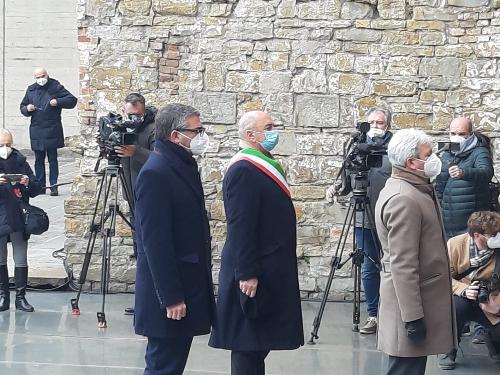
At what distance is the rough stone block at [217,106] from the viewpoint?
9.27 meters

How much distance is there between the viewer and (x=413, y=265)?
18.3ft

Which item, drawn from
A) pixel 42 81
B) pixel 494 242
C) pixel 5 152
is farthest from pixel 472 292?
pixel 42 81

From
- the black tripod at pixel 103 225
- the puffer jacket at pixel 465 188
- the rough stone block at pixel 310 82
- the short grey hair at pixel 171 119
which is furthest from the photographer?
the rough stone block at pixel 310 82

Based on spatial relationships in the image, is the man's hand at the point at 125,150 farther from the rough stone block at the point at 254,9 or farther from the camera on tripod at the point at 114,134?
the rough stone block at the point at 254,9

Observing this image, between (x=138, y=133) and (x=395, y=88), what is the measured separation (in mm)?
2193

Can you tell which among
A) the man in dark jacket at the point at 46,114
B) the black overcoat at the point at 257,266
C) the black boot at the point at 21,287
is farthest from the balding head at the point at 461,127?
the man in dark jacket at the point at 46,114

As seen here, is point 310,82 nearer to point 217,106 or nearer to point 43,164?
point 217,106

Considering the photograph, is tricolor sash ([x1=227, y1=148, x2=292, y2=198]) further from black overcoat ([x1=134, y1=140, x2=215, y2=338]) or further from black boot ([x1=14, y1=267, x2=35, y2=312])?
black boot ([x1=14, y1=267, x2=35, y2=312])

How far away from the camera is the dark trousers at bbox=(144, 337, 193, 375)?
569 cm

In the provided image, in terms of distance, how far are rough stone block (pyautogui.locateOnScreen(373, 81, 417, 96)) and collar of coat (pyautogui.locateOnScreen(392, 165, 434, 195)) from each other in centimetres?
339

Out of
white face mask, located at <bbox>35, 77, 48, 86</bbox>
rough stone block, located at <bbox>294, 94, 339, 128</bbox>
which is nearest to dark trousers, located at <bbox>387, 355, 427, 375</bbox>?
rough stone block, located at <bbox>294, 94, 339, 128</bbox>

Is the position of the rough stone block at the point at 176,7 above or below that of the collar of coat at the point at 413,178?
above

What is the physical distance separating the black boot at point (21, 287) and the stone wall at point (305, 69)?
99 cm

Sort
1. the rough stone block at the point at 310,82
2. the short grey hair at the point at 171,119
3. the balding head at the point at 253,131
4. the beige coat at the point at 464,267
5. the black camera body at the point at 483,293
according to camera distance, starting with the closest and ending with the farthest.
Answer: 1. the short grey hair at the point at 171,119
2. the balding head at the point at 253,131
3. the black camera body at the point at 483,293
4. the beige coat at the point at 464,267
5. the rough stone block at the point at 310,82
